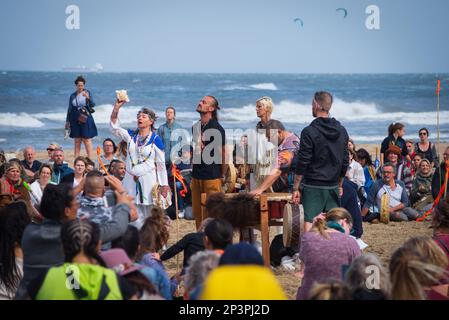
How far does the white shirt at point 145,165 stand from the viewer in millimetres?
8734

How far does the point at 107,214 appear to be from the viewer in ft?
19.5

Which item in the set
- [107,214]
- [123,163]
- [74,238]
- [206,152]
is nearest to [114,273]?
[74,238]

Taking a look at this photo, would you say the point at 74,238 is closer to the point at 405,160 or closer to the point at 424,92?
the point at 405,160

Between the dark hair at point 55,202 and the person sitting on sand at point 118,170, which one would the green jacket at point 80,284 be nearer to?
the dark hair at point 55,202

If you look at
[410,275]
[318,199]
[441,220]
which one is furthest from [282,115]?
[410,275]

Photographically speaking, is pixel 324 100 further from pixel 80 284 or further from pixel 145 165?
pixel 80 284

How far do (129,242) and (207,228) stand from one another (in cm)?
54

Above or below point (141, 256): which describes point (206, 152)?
above

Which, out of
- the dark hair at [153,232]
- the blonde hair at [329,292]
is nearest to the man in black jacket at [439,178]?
the dark hair at [153,232]

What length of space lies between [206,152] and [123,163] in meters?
1.99

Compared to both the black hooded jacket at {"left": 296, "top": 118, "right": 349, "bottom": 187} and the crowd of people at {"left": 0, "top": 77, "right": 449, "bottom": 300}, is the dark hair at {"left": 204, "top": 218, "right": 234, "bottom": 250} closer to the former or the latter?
the crowd of people at {"left": 0, "top": 77, "right": 449, "bottom": 300}

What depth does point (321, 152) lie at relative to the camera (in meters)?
7.70

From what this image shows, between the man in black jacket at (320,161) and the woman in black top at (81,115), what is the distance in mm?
6930

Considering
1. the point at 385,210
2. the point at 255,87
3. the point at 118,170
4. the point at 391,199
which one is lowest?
the point at 385,210
